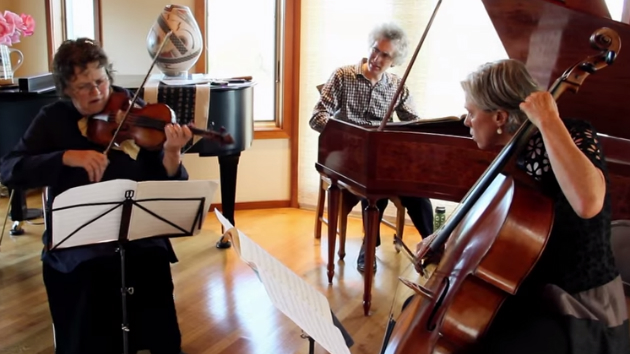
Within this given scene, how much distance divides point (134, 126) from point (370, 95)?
1.35 meters

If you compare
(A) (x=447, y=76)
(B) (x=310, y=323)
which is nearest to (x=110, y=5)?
(A) (x=447, y=76)

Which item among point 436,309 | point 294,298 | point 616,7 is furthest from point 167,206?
point 616,7

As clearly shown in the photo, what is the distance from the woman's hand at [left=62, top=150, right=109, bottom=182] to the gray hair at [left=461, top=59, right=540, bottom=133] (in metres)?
1.18

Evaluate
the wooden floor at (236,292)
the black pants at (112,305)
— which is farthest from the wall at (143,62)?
the black pants at (112,305)

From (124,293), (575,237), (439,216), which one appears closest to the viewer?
(575,237)

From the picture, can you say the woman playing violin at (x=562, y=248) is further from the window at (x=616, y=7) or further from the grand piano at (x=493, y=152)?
the window at (x=616, y=7)

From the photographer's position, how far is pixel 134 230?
184 centimetres

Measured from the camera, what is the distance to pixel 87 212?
5.60 feet

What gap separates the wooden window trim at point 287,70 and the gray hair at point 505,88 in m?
2.60

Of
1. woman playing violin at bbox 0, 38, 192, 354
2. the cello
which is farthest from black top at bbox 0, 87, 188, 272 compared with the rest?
the cello

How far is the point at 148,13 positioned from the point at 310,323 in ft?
10.3

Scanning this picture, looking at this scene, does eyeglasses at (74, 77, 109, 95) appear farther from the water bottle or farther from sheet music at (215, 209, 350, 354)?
the water bottle

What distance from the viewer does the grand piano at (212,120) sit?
8.30 feet

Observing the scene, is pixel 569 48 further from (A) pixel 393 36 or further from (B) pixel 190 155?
(B) pixel 190 155
